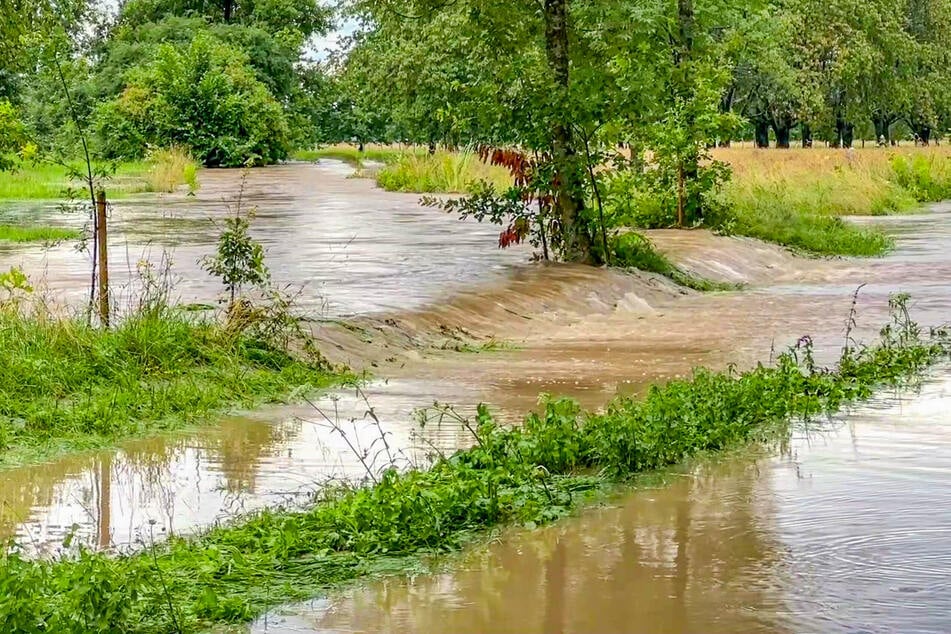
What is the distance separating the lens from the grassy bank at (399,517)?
575cm

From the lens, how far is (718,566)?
6809mm

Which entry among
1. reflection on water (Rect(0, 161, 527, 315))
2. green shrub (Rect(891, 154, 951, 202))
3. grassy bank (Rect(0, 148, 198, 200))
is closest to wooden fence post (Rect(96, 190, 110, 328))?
reflection on water (Rect(0, 161, 527, 315))

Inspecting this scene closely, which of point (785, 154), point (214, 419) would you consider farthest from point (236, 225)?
point (785, 154)

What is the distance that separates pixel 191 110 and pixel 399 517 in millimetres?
51460

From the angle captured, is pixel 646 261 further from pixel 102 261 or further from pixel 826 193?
pixel 826 193

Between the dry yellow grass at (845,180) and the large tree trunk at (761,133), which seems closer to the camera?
the dry yellow grass at (845,180)

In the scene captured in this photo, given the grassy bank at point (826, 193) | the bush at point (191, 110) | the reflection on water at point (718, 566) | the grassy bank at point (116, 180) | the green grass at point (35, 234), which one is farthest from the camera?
the bush at point (191, 110)

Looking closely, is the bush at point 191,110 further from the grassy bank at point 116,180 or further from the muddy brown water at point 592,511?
the muddy brown water at point 592,511

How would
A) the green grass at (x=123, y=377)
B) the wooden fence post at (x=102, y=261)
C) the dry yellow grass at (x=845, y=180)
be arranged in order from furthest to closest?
1. the dry yellow grass at (x=845, y=180)
2. the wooden fence post at (x=102, y=261)
3. the green grass at (x=123, y=377)

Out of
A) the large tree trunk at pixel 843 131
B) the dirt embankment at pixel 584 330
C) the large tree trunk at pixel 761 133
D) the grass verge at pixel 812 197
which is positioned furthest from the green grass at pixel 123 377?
the large tree trunk at pixel 761 133

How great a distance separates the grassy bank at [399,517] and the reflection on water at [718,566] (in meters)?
0.26

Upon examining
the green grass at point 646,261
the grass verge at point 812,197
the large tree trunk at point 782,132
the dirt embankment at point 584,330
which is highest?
the large tree trunk at point 782,132

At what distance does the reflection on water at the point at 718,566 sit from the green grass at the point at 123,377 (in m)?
3.61

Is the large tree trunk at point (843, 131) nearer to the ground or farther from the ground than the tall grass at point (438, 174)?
farther from the ground
